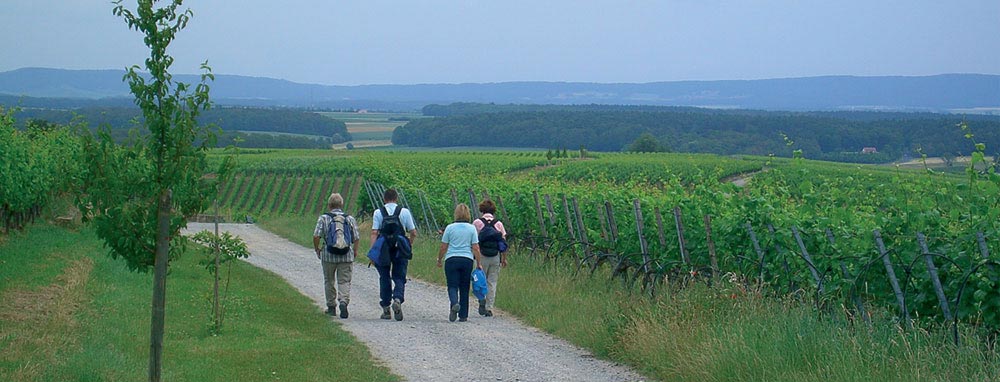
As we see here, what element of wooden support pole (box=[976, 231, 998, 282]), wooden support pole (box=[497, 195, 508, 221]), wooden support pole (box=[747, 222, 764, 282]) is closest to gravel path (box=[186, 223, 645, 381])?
wooden support pole (box=[747, 222, 764, 282])

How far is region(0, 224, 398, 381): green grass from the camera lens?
30.7 ft

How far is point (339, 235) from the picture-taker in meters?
13.3

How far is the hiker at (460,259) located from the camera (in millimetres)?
13430

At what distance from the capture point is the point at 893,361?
7.70 metres

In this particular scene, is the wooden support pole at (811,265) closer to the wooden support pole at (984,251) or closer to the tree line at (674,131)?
the wooden support pole at (984,251)

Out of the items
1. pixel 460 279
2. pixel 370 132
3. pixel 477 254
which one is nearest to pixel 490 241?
pixel 477 254

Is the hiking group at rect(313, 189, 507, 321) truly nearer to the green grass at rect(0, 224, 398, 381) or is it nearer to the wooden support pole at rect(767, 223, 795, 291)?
the green grass at rect(0, 224, 398, 381)

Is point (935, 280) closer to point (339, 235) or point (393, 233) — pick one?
point (393, 233)

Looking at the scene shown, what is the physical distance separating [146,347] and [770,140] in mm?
105921

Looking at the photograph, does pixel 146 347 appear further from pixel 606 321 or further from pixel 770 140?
pixel 770 140

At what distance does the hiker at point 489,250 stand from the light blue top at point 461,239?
0.70 metres

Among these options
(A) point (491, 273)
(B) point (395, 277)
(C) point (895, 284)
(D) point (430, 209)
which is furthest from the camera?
(D) point (430, 209)

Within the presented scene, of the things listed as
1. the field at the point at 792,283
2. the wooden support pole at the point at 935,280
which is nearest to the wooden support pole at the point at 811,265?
the field at the point at 792,283

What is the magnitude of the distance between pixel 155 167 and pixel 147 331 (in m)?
4.46
